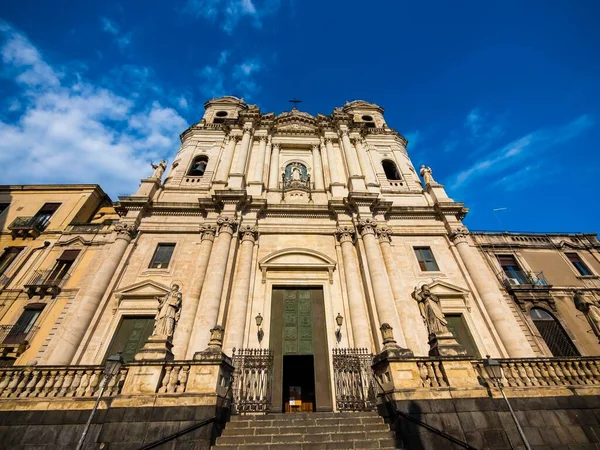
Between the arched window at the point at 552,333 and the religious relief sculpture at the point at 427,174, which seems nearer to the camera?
the arched window at the point at 552,333

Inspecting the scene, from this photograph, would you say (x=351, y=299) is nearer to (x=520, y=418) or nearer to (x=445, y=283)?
(x=445, y=283)

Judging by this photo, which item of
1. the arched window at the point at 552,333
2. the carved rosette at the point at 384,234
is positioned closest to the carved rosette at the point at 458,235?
the carved rosette at the point at 384,234

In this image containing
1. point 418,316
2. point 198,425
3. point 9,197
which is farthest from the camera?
point 9,197

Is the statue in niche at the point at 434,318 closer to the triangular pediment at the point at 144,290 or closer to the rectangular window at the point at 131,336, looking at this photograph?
the triangular pediment at the point at 144,290

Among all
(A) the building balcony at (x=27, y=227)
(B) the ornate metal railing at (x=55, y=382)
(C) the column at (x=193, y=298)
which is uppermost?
(A) the building balcony at (x=27, y=227)


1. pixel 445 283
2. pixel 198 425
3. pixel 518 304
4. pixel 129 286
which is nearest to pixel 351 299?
pixel 445 283

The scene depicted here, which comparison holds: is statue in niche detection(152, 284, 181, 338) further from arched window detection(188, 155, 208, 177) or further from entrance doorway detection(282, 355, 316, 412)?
arched window detection(188, 155, 208, 177)

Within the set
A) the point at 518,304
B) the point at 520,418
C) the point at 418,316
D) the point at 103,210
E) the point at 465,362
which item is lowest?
the point at 520,418

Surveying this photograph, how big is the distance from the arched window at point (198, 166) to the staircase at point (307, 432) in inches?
615

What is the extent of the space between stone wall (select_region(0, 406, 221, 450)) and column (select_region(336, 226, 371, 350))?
21.1ft

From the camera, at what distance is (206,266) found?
1335cm

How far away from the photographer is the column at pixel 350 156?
1828 centimetres

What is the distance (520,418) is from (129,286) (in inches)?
569

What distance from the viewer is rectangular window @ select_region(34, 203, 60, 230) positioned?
16570 mm
